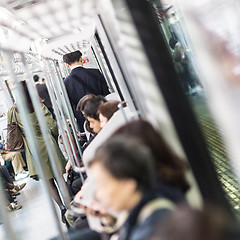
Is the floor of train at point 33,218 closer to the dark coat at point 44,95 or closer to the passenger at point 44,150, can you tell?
the passenger at point 44,150

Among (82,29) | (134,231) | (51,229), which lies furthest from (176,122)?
(51,229)

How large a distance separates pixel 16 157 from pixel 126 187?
569 centimetres

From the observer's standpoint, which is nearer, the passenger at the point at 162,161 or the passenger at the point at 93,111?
the passenger at the point at 162,161

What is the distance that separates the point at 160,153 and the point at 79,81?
274cm

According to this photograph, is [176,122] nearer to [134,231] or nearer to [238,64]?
[238,64]

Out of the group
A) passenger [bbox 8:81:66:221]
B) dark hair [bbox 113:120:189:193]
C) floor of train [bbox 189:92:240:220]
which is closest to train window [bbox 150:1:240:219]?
floor of train [bbox 189:92:240:220]

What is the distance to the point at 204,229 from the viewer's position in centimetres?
87

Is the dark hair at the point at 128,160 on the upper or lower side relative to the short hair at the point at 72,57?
lower

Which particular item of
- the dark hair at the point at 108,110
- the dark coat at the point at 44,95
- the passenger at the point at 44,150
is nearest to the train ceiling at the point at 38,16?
the dark hair at the point at 108,110

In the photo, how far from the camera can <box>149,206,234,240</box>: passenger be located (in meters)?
0.85

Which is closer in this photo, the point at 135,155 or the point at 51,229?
the point at 135,155

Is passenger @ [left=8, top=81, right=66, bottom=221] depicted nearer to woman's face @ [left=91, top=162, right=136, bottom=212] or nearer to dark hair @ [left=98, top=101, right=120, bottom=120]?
dark hair @ [left=98, top=101, right=120, bottom=120]

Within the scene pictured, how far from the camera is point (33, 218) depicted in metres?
4.25

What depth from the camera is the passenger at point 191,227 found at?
85 centimetres
